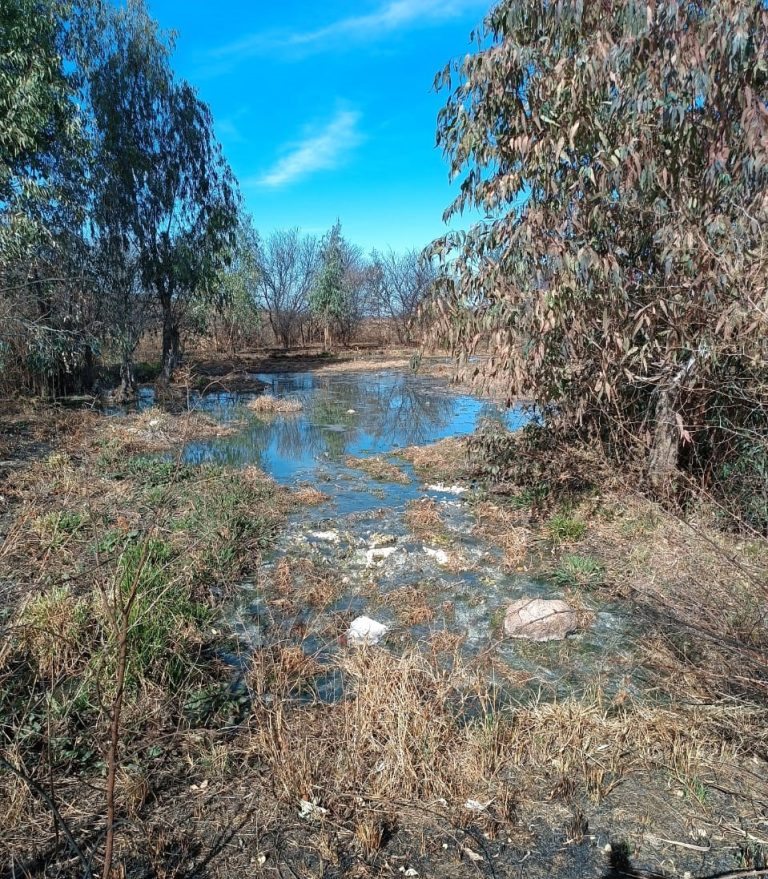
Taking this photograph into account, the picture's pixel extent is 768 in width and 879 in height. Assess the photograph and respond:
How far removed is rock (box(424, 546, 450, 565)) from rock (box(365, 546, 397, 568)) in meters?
0.34

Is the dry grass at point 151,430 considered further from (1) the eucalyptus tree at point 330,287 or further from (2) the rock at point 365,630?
(1) the eucalyptus tree at point 330,287

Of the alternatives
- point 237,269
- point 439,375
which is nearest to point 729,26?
point 439,375

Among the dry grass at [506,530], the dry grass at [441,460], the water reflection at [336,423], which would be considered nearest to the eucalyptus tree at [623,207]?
the dry grass at [506,530]

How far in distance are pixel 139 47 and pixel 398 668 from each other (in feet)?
59.3

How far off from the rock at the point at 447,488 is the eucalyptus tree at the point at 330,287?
28.5 meters

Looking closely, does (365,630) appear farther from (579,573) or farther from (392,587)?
(579,573)

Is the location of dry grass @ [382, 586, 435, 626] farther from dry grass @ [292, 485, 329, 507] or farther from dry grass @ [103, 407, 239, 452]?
dry grass @ [103, 407, 239, 452]

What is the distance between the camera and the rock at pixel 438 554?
5.72 metres

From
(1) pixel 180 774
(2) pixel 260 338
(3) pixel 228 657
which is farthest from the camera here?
(2) pixel 260 338

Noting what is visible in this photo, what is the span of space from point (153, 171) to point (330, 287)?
19741mm

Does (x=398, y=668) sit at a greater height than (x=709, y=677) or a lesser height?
greater

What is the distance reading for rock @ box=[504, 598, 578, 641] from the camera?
14.1 ft

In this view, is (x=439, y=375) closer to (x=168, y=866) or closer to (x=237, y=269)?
(x=237, y=269)

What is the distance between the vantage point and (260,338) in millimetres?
37438
